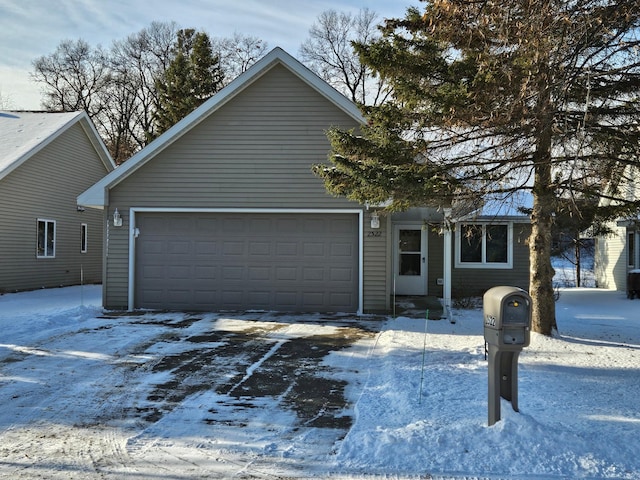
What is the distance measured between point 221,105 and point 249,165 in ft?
4.83

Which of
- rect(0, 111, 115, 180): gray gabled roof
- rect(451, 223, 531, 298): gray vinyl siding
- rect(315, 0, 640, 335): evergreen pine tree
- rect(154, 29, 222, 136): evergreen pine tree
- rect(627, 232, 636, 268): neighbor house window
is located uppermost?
rect(154, 29, 222, 136): evergreen pine tree

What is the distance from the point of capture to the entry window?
16.9 m

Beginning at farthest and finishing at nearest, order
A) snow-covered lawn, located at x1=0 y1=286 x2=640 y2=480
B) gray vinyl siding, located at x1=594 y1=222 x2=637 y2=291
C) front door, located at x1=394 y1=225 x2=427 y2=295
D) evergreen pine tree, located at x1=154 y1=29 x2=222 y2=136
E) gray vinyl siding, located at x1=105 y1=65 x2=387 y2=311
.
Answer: evergreen pine tree, located at x1=154 y1=29 x2=222 y2=136
gray vinyl siding, located at x1=594 y1=222 x2=637 y2=291
front door, located at x1=394 y1=225 x2=427 y2=295
gray vinyl siding, located at x1=105 y1=65 x2=387 y2=311
snow-covered lawn, located at x1=0 y1=286 x2=640 y2=480

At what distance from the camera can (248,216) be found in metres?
12.9

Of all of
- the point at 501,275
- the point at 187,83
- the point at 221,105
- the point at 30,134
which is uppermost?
the point at 187,83

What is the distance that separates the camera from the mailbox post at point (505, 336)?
4.61m

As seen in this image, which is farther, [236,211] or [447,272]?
[236,211]

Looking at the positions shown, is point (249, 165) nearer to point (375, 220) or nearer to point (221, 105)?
point (221, 105)

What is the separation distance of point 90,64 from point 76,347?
112 feet

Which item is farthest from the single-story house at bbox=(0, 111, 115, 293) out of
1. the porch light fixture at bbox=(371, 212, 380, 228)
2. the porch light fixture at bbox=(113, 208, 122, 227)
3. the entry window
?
the porch light fixture at bbox=(371, 212, 380, 228)

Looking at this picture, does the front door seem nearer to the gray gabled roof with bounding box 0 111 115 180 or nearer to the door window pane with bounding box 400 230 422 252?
the door window pane with bounding box 400 230 422 252

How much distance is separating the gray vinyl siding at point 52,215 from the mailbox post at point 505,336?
16125 mm

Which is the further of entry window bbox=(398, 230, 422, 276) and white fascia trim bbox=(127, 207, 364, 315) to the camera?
entry window bbox=(398, 230, 422, 276)

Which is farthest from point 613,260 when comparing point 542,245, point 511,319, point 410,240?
point 511,319
